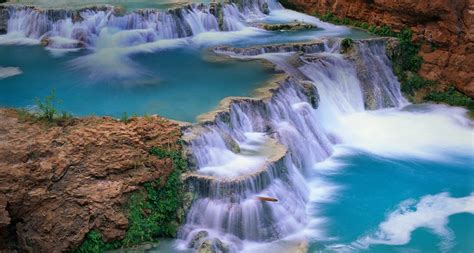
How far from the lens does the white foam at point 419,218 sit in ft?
28.1

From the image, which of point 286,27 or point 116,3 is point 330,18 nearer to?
point 286,27

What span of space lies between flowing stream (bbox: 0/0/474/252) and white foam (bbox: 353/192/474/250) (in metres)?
0.03

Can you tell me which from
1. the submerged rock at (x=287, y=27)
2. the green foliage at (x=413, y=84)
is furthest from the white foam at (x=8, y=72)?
the green foliage at (x=413, y=84)

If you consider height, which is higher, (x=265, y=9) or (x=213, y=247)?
(x=265, y=9)

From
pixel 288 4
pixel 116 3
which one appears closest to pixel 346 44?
pixel 288 4

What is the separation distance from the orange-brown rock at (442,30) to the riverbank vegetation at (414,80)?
0.45 ft

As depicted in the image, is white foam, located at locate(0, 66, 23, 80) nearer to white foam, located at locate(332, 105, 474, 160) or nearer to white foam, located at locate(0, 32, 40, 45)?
white foam, located at locate(0, 32, 40, 45)

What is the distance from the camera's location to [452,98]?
45.1ft

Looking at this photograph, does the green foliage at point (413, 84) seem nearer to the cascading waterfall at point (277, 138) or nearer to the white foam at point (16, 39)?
the cascading waterfall at point (277, 138)

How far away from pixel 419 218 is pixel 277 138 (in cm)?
257

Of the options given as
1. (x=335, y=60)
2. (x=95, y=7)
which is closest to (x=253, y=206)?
(x=335, y=60)

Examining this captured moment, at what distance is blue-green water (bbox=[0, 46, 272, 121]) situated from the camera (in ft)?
34.5

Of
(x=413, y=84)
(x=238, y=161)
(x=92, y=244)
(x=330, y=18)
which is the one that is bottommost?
(x=92, y=244)

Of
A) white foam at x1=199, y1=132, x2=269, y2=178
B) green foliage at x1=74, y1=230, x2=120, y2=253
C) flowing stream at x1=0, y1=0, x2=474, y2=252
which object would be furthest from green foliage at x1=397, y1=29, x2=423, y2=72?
green foliage at x1=74, y1=230, x2=120, y2=253
